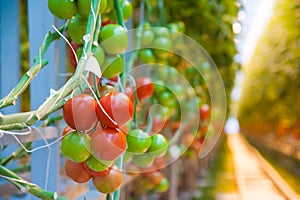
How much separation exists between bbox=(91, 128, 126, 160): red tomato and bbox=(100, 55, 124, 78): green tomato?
14cm

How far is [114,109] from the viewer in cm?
54

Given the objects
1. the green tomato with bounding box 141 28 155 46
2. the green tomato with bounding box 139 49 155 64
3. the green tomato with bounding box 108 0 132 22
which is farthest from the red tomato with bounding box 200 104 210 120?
the green tomato with bounding box 108 0 132 22

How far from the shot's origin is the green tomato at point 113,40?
2.18 feet

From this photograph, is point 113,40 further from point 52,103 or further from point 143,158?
point 143,158

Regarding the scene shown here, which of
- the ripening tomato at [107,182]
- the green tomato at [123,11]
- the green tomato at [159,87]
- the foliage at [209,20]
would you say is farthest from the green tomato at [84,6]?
the foliage at [209,20]

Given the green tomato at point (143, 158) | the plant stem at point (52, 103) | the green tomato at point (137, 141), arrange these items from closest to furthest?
the plant stem at point (52, 103) → the green tomato at point (137, 141) → the green tomato at point (143, 158)

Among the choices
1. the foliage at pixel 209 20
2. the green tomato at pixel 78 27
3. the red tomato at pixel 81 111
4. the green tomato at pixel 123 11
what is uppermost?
the foliage at pixel 209 20

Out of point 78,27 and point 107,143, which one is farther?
point 78,27

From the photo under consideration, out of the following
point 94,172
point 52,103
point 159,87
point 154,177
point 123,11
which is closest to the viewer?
point 52,103

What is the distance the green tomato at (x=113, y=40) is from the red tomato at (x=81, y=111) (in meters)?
0.15

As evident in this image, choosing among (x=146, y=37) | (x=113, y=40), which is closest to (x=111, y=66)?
(x=113, y=40)

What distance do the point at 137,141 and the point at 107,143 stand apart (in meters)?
0.21

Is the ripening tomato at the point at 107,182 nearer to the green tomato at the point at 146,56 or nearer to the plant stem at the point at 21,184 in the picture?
the plant stem at the point at 21,184

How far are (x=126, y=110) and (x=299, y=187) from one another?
21.7 ft
